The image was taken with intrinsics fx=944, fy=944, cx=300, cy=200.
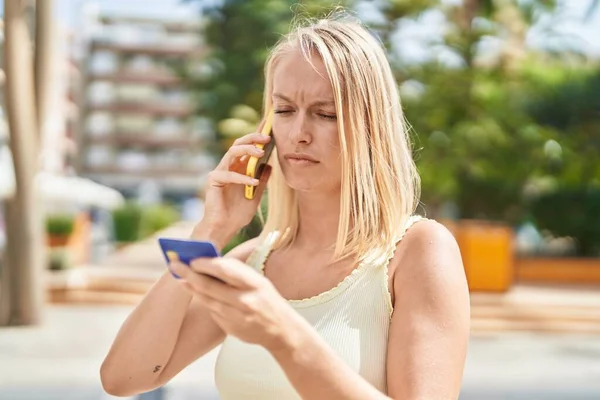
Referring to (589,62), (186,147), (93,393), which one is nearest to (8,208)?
(93,393)

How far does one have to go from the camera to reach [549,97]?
2180 cm

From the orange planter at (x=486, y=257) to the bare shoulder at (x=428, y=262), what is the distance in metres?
13.0

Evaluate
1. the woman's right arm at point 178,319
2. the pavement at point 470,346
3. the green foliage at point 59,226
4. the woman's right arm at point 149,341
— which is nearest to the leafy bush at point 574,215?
the pavement at point 470,346

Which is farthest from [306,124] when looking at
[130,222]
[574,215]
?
[130,222]

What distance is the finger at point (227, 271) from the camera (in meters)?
1.10

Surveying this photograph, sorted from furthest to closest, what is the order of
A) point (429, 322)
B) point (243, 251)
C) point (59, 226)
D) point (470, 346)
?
point (59, 226), point (470, 346), point (243, 251), point (429, 322)

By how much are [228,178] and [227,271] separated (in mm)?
591

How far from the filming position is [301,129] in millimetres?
1520

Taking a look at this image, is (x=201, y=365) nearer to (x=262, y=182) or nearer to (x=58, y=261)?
(x=262, y=182)

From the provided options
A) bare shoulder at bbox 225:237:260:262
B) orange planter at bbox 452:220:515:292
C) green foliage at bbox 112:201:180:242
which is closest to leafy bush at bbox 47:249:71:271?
orange planter at bbox 452:220:515:292

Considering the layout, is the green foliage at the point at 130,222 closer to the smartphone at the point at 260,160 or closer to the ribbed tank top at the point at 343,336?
the smartphone at the point at 260,160

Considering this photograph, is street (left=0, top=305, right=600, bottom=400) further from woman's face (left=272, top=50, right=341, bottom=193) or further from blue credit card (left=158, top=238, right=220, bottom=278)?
blue credit card (left=158, top=238, right=220, bottom=278)

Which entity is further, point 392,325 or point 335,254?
point 335,254

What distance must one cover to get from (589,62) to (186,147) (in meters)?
63.2
